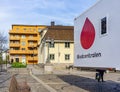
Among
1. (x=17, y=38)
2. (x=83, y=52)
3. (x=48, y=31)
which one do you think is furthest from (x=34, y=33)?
(x=83, y=52)

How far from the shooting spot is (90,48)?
1577 centimetres

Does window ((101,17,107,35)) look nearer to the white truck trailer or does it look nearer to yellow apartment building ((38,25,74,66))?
the white truck trailer

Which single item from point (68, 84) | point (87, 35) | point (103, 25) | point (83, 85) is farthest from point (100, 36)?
point (68, 84)

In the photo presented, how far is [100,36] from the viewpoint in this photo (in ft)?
46.4

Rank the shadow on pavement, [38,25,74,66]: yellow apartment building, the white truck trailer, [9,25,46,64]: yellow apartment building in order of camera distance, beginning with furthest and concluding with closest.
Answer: [9,25,46,64]: yellow apartment building, [38,25,74,66]: yellow apartment building, the shadow on pavement, the white truck trailer

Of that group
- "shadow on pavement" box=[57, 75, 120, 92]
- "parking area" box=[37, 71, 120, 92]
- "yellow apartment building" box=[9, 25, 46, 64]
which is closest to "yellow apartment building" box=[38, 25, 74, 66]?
"parking area" box=[37, 71, 120, 92]

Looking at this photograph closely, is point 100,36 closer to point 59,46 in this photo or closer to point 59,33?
point 59,46

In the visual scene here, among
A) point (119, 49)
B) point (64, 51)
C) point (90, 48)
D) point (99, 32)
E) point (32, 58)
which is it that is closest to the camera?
point (119, 49)

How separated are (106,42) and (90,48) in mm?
2526

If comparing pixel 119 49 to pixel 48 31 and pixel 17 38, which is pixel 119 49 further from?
pixel 17 38

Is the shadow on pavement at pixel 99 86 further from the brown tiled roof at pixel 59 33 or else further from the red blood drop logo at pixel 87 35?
the brown tiled roof at pixel 59 33

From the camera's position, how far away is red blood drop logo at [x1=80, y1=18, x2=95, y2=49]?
15.5 metres

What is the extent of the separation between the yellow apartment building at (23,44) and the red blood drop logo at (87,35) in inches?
3784

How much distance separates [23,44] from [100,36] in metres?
106
